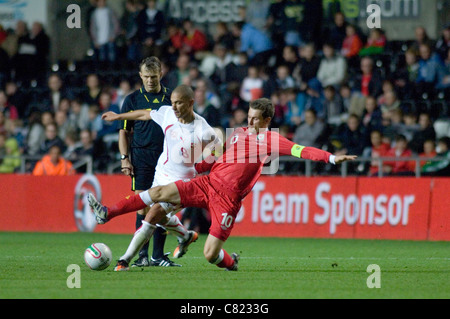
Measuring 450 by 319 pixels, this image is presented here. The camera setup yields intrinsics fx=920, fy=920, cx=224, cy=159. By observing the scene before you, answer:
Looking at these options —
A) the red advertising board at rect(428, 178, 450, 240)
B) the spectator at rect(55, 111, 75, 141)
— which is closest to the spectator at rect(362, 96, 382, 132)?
the red advertising board at rect(428, 178, 450, 240)

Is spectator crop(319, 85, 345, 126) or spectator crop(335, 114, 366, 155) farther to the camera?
spectator crop(319, 85, 345, 126)

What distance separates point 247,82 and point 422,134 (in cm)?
414

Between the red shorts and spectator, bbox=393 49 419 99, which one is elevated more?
spectator, bbox=393 49 419 99

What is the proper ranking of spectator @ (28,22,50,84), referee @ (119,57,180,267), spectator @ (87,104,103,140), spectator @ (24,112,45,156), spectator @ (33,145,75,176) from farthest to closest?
spectator @ (28,22,50,84) < spectator @ (24,112,45,156) < spectator @ (87,104,103,140) < spectator @ (33,145,75,176) < referee @ (119,57,180,267)

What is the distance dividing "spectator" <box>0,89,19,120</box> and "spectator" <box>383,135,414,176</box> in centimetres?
934

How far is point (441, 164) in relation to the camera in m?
15.8

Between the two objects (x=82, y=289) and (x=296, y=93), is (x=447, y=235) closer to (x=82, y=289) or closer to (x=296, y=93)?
(x=296, y=93)

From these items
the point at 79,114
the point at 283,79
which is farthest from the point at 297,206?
the point at 79,114

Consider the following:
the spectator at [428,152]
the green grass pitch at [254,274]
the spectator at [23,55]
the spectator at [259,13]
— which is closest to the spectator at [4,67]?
the spectator at [23,55]

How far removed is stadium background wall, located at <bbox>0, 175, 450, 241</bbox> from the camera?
15312 millimetres

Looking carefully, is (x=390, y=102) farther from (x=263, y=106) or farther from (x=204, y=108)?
(x=263, y=106)

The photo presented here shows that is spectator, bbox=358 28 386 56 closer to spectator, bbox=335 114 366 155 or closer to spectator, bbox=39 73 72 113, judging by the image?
spectator, bbox=335 114 366 155

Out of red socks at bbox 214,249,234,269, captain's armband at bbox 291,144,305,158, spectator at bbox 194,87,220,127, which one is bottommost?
red socks at bbox 214,249,234,269

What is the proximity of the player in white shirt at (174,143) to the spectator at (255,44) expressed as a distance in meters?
9.98
